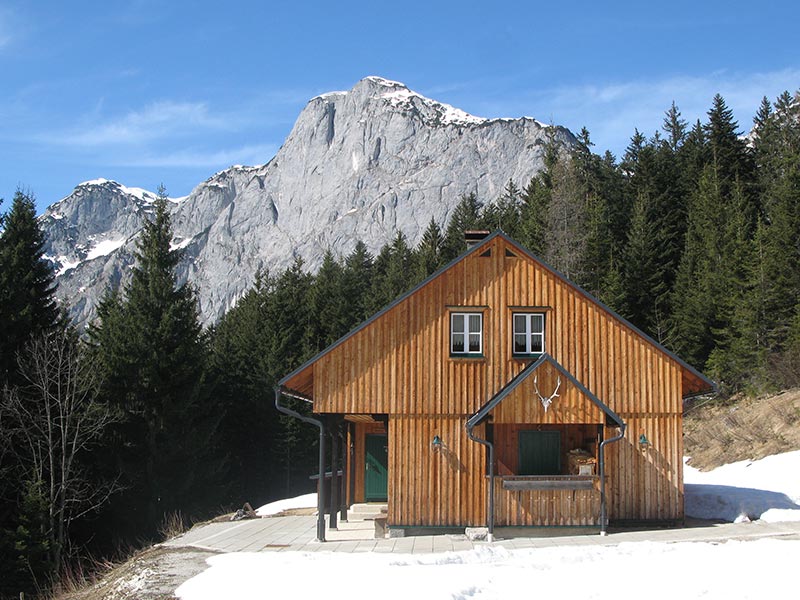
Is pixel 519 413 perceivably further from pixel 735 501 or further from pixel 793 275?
pixel 793 275

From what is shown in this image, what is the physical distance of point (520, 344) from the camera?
690 inches

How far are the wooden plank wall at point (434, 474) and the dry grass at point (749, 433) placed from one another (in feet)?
33.1

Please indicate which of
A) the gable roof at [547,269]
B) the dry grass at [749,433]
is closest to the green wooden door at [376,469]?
the gable roof at [547,269]

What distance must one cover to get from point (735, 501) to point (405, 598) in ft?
37.2

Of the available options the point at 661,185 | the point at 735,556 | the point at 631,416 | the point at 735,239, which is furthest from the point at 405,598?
the point at 661,185

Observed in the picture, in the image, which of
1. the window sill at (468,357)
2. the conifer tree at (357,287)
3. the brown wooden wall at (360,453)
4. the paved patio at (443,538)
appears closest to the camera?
the paved patio at (443,538)

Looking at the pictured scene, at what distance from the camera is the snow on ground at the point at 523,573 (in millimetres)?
9977

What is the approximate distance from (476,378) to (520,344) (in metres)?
1.35

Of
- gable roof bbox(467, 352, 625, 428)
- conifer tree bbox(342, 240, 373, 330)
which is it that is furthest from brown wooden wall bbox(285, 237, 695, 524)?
conifer tree bbox(342, 240, 373, 330)

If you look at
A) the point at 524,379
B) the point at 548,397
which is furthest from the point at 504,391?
the point at 548,397

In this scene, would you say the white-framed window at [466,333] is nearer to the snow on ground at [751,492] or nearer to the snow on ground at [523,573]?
the snow on ground at [523,573]

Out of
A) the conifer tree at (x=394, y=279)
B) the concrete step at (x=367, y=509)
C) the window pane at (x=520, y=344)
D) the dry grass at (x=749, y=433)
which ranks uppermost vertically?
the conifer tree at (x=394, y=279)

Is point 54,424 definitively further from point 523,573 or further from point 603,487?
point 523,573

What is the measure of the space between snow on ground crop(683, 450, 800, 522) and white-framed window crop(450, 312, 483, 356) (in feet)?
22.6
